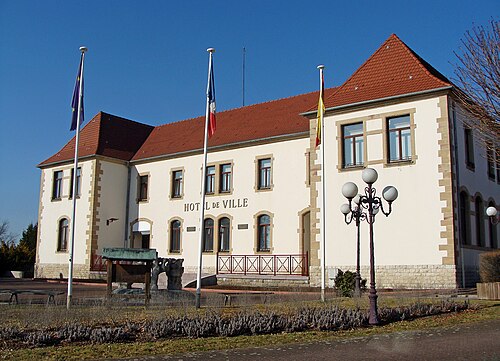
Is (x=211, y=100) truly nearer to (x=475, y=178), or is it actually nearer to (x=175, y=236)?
(x=475, y=178)

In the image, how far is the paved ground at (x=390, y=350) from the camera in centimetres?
763

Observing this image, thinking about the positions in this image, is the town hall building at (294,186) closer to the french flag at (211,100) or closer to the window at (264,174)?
the window at (264,174)

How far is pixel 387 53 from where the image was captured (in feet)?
80.2

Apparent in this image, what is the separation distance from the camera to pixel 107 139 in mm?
34500

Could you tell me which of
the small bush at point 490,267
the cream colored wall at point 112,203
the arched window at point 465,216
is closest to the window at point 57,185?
the cream colored wall at point 112,203

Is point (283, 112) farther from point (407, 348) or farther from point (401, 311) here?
point (407, 348)

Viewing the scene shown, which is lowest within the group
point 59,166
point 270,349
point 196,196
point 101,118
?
point 270,349

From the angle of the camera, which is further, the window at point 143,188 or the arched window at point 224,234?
the window at point 143,188

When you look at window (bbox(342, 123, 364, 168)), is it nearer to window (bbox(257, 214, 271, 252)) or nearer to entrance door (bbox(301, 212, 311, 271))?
entrance door (bbox(301, 212, 311, 271))

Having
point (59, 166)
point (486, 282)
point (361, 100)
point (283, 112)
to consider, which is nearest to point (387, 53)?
point (361, 100)

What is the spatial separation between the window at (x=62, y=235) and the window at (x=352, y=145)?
18.7 meters

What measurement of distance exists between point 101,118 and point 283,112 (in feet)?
41.2

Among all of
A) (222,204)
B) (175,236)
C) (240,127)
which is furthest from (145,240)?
(240,127)

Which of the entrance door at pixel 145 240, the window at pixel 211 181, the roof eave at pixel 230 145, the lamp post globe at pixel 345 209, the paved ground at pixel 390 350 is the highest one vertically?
the roof eave at pixel 230 145
